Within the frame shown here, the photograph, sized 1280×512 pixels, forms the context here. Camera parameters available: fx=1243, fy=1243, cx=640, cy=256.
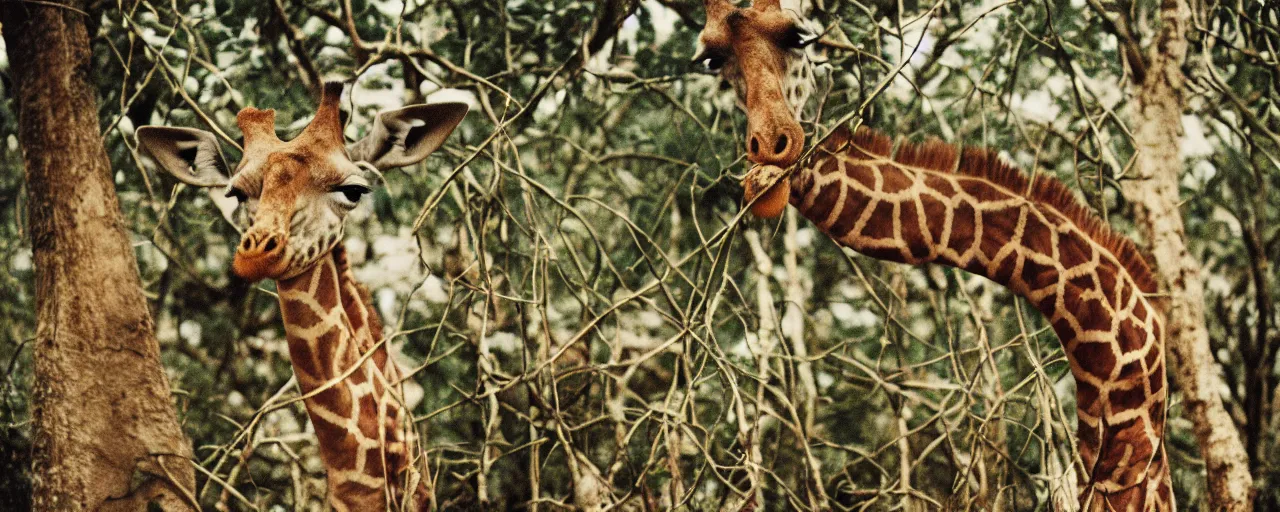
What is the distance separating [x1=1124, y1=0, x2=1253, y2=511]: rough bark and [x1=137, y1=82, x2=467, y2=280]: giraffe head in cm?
179

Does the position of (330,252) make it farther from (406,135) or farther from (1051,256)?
(1051,256)

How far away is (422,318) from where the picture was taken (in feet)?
14.3

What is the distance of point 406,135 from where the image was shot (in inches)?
103

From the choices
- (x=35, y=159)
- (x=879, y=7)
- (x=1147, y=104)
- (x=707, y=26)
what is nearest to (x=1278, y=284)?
(x=1147, y=104)

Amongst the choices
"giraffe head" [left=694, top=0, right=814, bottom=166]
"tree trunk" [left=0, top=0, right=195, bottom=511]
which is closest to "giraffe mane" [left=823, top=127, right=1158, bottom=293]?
"giraffe head" [left=694, top=0, right=814, bottom=166]

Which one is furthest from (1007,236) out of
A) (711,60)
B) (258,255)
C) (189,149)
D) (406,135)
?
(189,149)

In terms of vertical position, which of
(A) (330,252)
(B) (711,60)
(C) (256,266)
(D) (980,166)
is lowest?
(A) (330,252)

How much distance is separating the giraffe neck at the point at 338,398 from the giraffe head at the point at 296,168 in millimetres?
101

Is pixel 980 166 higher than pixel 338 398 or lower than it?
higher

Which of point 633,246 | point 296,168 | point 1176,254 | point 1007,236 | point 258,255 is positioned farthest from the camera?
point 633,246

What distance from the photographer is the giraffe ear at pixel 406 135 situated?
101 inches

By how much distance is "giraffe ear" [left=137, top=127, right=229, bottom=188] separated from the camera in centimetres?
264

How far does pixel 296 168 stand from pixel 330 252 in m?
0.25

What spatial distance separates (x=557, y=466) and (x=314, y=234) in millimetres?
1921
